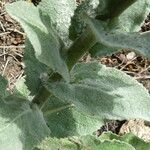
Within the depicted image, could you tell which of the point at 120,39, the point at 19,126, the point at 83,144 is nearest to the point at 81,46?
the point at 120,39

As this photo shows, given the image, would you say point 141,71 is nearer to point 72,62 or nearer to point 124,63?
point 124,63

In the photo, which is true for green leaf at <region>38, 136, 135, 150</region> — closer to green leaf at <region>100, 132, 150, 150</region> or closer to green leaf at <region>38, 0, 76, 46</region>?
green leaf at <region>100, 132, 150, 150</region>

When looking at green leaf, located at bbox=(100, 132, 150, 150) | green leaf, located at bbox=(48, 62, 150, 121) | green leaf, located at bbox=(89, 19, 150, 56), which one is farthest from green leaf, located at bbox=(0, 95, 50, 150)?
green leaf, located at bbox=(100, 132, 150, 150)

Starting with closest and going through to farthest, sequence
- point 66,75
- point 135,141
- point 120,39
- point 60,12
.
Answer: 1. point 120,39
2. point 66,75
3. point 60,12
4. point 135,141

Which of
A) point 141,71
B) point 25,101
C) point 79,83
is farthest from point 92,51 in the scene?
point 141,71

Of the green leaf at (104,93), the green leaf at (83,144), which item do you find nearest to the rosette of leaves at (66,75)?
the green leaf at (104,93)

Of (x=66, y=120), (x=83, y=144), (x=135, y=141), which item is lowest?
(x=135, y=141)

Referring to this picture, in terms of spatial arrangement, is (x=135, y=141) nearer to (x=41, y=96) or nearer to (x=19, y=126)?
(x=41, y=96)
